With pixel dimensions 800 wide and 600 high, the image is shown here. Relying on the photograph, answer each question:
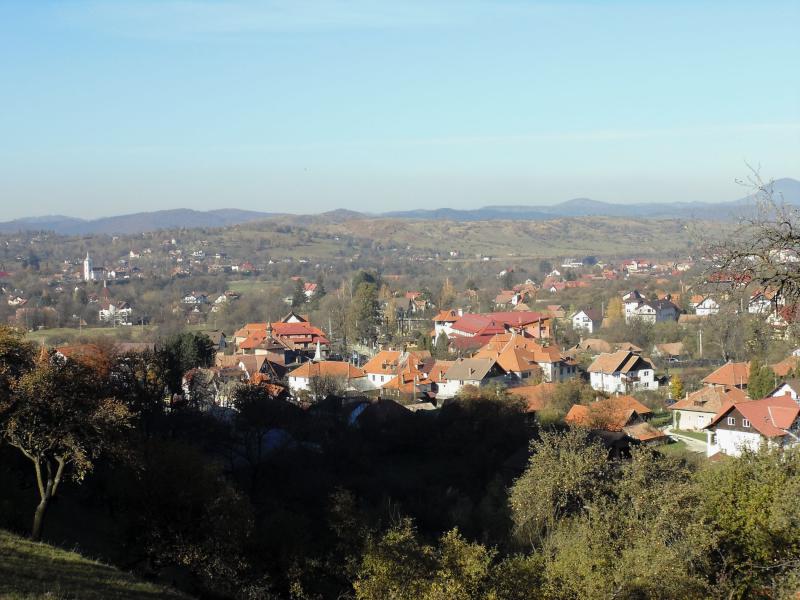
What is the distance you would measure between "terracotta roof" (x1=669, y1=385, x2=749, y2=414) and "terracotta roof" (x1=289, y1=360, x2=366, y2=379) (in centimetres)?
1499

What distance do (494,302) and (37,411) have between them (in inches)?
2659

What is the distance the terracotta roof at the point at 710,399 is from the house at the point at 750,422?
14.5 ft

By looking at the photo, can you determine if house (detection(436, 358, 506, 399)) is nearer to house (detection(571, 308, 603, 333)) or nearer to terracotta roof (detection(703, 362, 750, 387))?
terracotta roof (detection(703, 362, 750, 387))

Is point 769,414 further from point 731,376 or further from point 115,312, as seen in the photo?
point 115,312

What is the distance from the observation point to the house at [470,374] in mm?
39562

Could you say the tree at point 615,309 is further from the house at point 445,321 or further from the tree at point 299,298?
the tree at point 299,298

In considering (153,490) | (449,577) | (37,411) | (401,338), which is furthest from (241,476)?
(401,338)

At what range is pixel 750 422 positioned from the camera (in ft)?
86.0

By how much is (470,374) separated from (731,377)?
11.3 m

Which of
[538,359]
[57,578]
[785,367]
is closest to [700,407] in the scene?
[785,367]

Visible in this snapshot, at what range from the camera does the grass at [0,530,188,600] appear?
29.8 ft

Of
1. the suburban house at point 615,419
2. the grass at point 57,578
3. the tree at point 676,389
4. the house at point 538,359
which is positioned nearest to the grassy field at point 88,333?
the house at point 538,359

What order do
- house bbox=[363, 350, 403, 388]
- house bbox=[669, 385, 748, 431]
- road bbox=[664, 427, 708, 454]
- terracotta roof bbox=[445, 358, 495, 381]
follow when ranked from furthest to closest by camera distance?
house bbox=[363, 350, 403, 388] < terracotta roof bbox=[445, 358, 495, 381] < house bbox=[669, 385, 748, 431] < road bbox=[664, 427, 708, 454]

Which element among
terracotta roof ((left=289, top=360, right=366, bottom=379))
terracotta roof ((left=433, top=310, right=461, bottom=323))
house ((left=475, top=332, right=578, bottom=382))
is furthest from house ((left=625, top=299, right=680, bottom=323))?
terracotta roof ((left=289, top=360, right=366, bottom=379))
